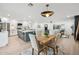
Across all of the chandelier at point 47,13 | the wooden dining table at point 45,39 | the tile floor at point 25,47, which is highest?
the chandelier at point 47,13

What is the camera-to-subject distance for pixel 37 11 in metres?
2.14

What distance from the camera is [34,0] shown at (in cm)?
216

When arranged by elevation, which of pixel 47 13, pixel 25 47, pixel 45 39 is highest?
pixel 47 13

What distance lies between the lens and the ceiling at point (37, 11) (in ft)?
6.95

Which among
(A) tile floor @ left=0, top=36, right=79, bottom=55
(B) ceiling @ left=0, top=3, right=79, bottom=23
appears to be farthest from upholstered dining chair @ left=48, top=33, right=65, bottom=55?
(B) ceiling @ left=0, top=3, right=79, bottom=23

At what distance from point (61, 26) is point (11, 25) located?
0.91 metres

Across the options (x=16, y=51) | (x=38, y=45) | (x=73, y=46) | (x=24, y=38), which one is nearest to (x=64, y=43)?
(x=73, y=46)

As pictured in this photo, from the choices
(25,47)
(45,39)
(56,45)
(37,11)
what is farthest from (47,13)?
(25,47)

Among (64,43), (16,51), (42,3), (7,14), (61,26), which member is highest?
(42,3)

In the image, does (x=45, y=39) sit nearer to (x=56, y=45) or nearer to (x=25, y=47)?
(x=56, y=45)

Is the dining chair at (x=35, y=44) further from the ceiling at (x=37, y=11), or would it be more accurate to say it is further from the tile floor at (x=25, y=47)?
the ceiling at (x=37, y=11)

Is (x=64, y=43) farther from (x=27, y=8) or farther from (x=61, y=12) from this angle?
(x=27, y=8)

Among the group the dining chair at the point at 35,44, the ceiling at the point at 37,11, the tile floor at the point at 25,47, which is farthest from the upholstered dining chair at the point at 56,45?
the ceiling at the point at 37,11

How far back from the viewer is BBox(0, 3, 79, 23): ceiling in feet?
6.95
